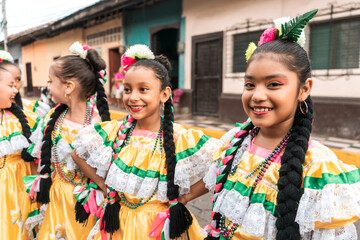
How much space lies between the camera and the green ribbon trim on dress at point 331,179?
1019mm

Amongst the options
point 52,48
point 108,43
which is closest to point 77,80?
point 108,43

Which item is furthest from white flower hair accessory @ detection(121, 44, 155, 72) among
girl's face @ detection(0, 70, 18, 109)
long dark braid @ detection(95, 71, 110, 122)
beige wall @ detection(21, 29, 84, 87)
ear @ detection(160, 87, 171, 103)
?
beige wall @ detection(21, 29, 84, 87)

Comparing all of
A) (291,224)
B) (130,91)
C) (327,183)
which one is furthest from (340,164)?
(130,91)

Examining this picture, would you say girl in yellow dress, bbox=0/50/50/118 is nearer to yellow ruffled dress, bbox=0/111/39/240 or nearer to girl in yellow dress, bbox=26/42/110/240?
yellow ruffled dress, bbox=0/111/39/240

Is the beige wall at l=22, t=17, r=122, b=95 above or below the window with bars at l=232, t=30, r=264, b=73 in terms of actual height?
above

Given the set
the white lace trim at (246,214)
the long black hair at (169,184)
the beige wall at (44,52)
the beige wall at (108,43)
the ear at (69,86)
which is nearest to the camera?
the white lace trim at (246,214)

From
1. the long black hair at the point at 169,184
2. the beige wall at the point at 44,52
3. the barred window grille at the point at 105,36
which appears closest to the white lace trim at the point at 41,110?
the long black hair at the point at 169,184

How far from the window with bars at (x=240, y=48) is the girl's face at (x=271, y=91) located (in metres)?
5.69

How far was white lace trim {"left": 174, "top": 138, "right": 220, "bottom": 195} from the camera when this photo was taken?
1.50 m

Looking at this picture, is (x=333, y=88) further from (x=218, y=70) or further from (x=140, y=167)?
(x=140, y=167)

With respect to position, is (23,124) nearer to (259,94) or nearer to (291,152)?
(259,94)

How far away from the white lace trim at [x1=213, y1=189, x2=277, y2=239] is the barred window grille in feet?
34.7

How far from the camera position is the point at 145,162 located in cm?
159

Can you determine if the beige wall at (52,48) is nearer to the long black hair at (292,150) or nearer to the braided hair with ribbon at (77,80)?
the braided hair with ribbon at (77,80)
